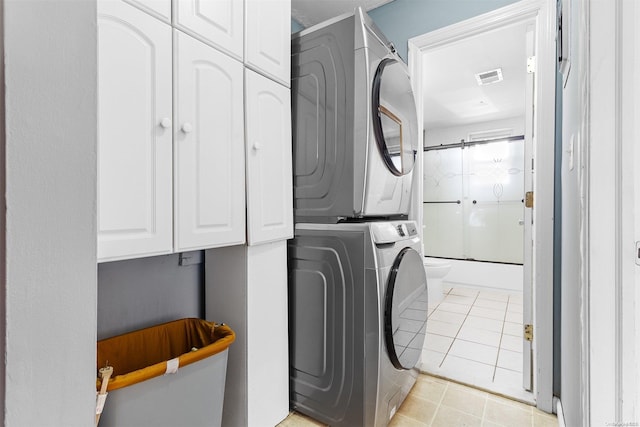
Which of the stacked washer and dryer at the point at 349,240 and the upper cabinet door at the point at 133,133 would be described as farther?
the stacked washer and dryer at the point at 349,240

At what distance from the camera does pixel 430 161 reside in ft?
16.4

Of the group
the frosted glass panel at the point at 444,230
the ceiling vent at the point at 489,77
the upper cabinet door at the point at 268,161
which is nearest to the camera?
the upper cabinet door at the point at 268,161

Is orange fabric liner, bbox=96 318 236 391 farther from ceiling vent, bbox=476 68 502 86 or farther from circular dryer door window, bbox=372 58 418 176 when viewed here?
ceiling vent, bbox=476 68 502 86

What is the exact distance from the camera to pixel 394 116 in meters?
1.60

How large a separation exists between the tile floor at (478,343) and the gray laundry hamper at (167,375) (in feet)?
4.64

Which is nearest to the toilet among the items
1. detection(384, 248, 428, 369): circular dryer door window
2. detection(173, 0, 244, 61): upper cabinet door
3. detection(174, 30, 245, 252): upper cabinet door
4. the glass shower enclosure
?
the glass shower enclosure

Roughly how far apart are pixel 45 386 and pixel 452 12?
2460mm

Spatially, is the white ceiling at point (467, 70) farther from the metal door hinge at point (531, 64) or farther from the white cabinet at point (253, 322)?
the white cabinet at point (253, 322)

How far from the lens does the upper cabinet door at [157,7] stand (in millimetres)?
949

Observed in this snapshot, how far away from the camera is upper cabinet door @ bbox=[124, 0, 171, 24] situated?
0.95m

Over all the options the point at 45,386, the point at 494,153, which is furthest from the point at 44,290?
the point at 494,153
